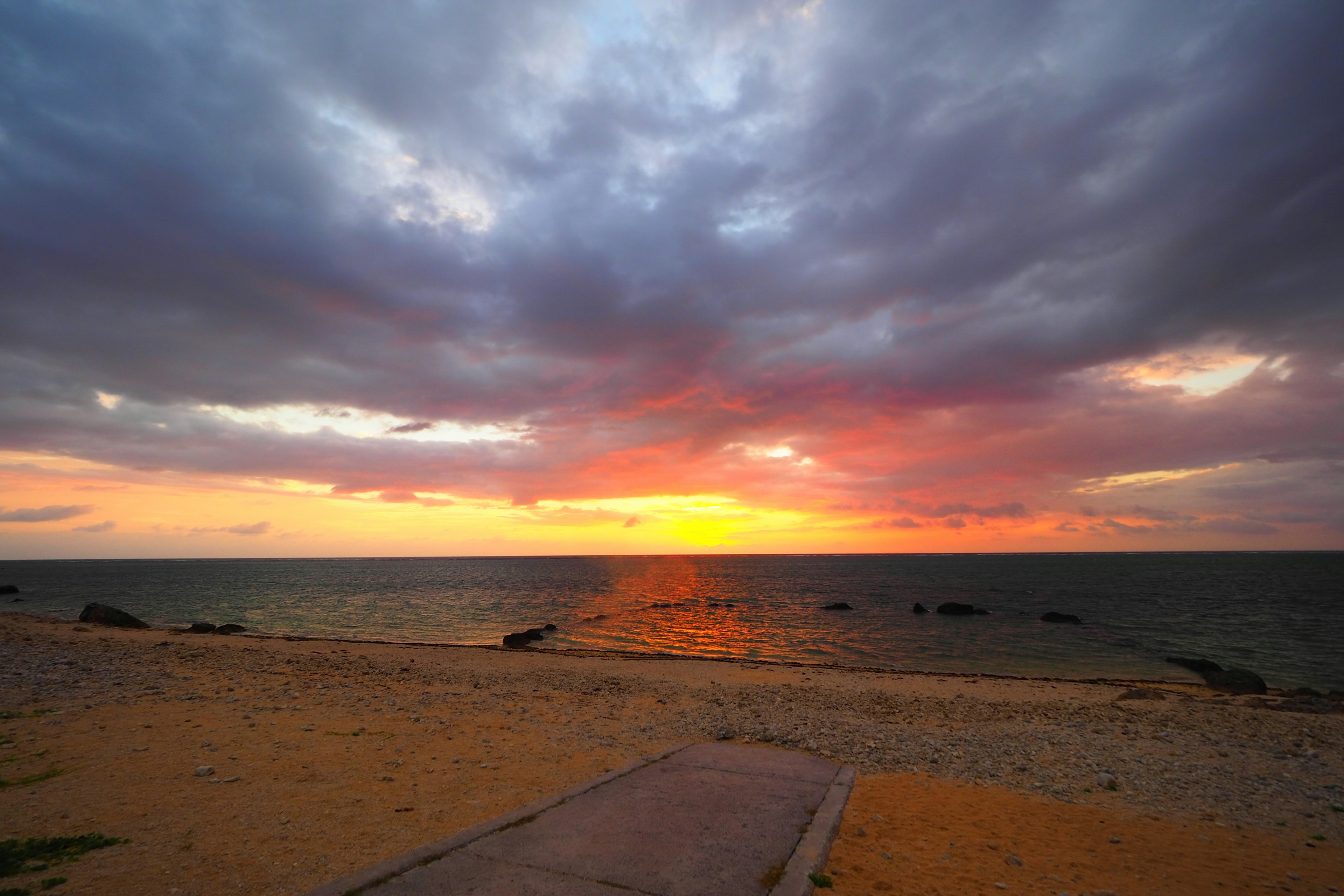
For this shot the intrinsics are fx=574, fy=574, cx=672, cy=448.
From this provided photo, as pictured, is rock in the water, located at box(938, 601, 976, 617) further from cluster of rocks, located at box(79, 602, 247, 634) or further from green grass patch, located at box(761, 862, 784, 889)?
cluster of rocks, located at box(79, 602, 247, 634)

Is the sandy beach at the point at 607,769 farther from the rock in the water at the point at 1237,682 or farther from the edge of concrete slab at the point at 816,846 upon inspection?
the rock in the water at the point at 1237,682

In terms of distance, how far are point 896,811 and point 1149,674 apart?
90.1 ft

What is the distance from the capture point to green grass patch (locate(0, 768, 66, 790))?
7871 millimetres

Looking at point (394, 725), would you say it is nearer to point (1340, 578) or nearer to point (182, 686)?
point (182, 686)

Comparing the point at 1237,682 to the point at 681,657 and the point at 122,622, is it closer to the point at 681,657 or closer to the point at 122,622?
the point at 681,657

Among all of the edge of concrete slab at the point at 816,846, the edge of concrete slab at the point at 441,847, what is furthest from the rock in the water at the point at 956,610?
the edge of concrete slab at the point at 441,847

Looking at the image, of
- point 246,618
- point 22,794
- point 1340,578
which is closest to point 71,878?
point 22,794

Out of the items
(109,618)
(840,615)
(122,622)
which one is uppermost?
(109,618)

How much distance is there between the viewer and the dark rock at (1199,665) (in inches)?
1037

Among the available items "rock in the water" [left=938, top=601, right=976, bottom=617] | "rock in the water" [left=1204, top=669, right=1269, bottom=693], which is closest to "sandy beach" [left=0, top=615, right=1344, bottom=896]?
→ "rock in the water" [left=1204, top=669, right=1269, bottom=693]

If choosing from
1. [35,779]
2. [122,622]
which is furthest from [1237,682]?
[122,622]

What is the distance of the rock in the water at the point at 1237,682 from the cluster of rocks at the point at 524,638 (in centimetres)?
3042

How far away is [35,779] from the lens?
8.12 meters

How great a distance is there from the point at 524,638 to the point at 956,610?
41.0 meters
